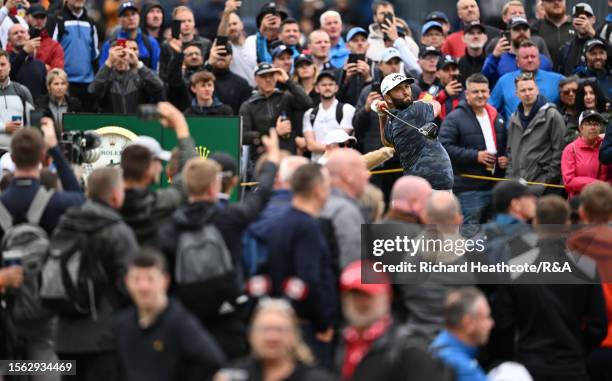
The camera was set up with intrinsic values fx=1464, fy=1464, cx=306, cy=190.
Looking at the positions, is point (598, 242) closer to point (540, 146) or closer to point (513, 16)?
point (540, 146)

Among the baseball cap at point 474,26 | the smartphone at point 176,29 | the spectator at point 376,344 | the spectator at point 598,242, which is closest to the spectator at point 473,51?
the baseball cap at point 474,26

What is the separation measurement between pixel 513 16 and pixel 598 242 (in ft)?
29.7

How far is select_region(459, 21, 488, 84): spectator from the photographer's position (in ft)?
61.5

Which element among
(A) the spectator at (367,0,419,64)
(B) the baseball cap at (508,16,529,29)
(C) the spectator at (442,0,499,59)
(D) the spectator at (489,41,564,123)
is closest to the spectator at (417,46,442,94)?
(A) the spectator at (367,0,419,64)

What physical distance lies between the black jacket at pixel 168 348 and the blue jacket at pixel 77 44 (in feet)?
33.5

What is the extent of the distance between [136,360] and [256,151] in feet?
26.4

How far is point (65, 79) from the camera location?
56.2ft

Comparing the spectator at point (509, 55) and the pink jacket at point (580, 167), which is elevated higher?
the spectator at point (509, 55)

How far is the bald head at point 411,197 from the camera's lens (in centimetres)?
1010

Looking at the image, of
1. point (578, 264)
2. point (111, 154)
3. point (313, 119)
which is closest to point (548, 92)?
point (313, 119)

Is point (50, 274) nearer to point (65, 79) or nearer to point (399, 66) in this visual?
point (65, 79)

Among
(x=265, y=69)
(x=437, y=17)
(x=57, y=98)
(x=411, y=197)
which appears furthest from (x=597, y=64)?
(x=411, y=197)

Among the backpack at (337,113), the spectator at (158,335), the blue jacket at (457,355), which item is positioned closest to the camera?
Answer: the blue jacket at (457,355)

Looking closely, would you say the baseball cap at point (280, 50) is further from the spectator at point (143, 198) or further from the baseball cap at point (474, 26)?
the spectator at point (143, 198)
